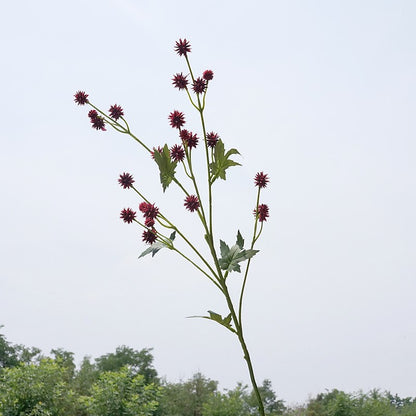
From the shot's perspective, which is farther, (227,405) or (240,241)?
(227,405)

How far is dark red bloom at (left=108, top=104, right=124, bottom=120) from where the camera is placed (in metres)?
2.66

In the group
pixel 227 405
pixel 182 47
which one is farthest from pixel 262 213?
pixel 227 405

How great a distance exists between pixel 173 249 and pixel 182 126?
0.56m

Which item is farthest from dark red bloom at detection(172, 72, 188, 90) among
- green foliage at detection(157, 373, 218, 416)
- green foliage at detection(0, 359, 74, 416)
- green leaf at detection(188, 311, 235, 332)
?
green foliage at detection(157, 373, 218, 416)

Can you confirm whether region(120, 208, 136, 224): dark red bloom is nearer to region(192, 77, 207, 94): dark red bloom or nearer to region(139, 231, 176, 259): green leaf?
region(139, 231, 176, 259): green leaf

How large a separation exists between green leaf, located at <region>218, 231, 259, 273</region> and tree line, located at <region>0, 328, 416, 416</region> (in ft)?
23.5

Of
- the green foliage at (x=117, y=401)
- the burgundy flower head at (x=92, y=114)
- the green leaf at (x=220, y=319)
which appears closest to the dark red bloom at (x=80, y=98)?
the burgundy flower head at (x=92, y=114)

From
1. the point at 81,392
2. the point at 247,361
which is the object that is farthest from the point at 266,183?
the point at 81,392

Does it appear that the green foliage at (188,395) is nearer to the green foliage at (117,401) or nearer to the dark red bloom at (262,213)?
the green foliage at (117,401)

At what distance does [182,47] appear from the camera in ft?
8.26

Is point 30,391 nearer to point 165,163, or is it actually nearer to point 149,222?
point 149,222

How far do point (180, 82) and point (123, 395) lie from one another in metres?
7.52

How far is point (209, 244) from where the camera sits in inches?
92.1

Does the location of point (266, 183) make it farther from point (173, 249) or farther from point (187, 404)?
point (187, 404)
